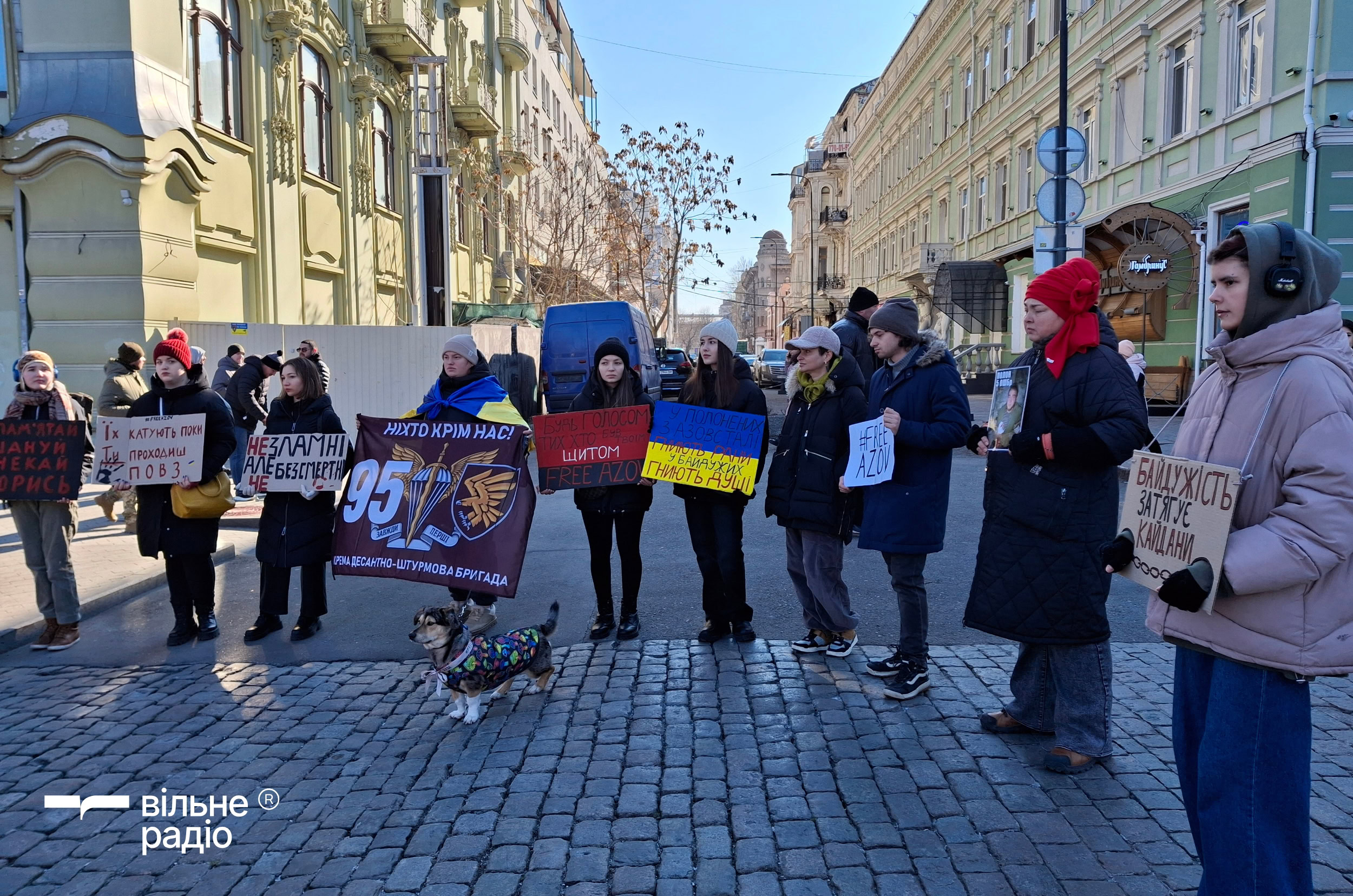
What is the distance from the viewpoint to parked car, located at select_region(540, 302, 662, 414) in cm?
1903

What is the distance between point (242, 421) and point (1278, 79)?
18012 mm

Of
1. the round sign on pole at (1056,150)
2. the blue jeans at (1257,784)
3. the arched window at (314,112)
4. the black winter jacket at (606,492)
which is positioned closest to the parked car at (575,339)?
the arched window at (314,112)

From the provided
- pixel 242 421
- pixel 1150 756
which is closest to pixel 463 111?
pixel 242 421

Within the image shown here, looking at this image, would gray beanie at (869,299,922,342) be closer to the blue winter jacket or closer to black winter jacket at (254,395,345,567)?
the blue winter jacket

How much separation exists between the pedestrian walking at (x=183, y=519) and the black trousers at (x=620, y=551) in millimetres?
2536

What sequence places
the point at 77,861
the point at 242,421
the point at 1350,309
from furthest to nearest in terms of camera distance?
the point at 1350,309, the point at 242,421, the point at 77,861

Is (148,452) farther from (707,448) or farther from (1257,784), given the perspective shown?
(1257,784)

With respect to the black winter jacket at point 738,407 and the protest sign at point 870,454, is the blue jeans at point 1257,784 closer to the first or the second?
the protest sign at point 870,454

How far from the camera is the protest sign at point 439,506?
5.70 meters

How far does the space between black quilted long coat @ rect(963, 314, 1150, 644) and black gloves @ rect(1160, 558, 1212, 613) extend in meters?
1.26

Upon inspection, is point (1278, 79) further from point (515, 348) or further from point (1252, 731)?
point (1252, 731)

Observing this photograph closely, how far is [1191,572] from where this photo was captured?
8.68ft

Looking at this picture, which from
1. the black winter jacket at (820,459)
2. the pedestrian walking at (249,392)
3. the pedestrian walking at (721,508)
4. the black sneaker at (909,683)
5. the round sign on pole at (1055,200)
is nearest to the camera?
the black sneaker at (909,683)

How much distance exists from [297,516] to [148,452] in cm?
105
